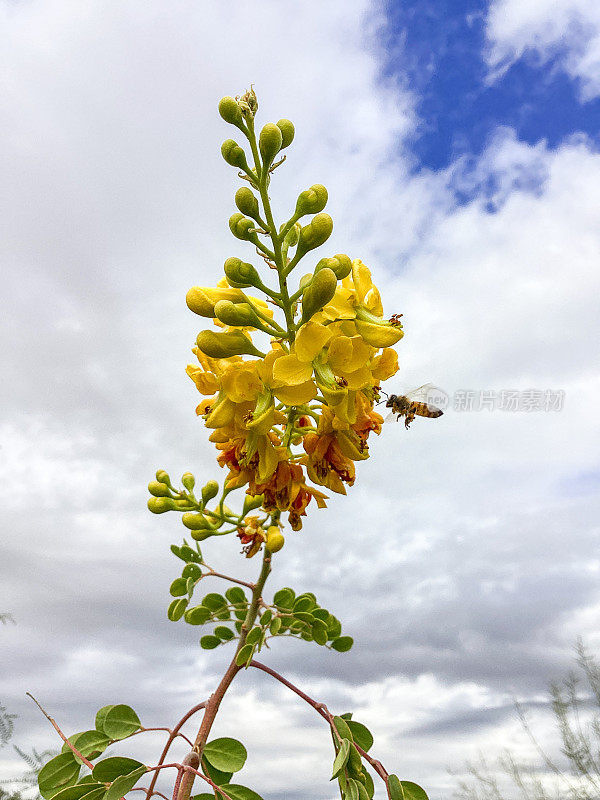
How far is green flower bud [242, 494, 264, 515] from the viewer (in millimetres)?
2234

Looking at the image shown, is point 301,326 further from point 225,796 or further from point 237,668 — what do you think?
point 225,796

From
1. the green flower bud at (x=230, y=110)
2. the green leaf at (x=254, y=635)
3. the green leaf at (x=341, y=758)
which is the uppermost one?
the green flower bud at (x=230, y=110)

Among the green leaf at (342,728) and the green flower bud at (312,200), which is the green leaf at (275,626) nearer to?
the green leaf at (342,728)

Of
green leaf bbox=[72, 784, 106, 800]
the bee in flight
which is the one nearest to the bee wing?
the bee in flight

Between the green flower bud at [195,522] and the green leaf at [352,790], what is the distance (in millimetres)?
881

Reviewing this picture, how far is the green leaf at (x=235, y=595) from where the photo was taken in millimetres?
2379

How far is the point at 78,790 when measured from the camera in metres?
1.71

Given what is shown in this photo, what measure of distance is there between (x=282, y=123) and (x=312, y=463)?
2.99 feet

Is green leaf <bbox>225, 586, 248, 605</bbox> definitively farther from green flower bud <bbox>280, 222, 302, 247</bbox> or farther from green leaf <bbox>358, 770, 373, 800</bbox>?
green flower bud <bbox>280, 222, 302, 247</bbox>

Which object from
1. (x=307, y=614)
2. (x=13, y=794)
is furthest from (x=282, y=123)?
(x=13, y=794)

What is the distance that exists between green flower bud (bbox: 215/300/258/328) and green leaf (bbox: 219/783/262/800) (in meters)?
1.27

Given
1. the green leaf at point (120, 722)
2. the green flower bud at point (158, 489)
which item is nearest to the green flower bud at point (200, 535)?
the green flower bud at point (158, 489)

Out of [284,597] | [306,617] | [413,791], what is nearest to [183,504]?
[284,597]

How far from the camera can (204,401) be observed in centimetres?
187
